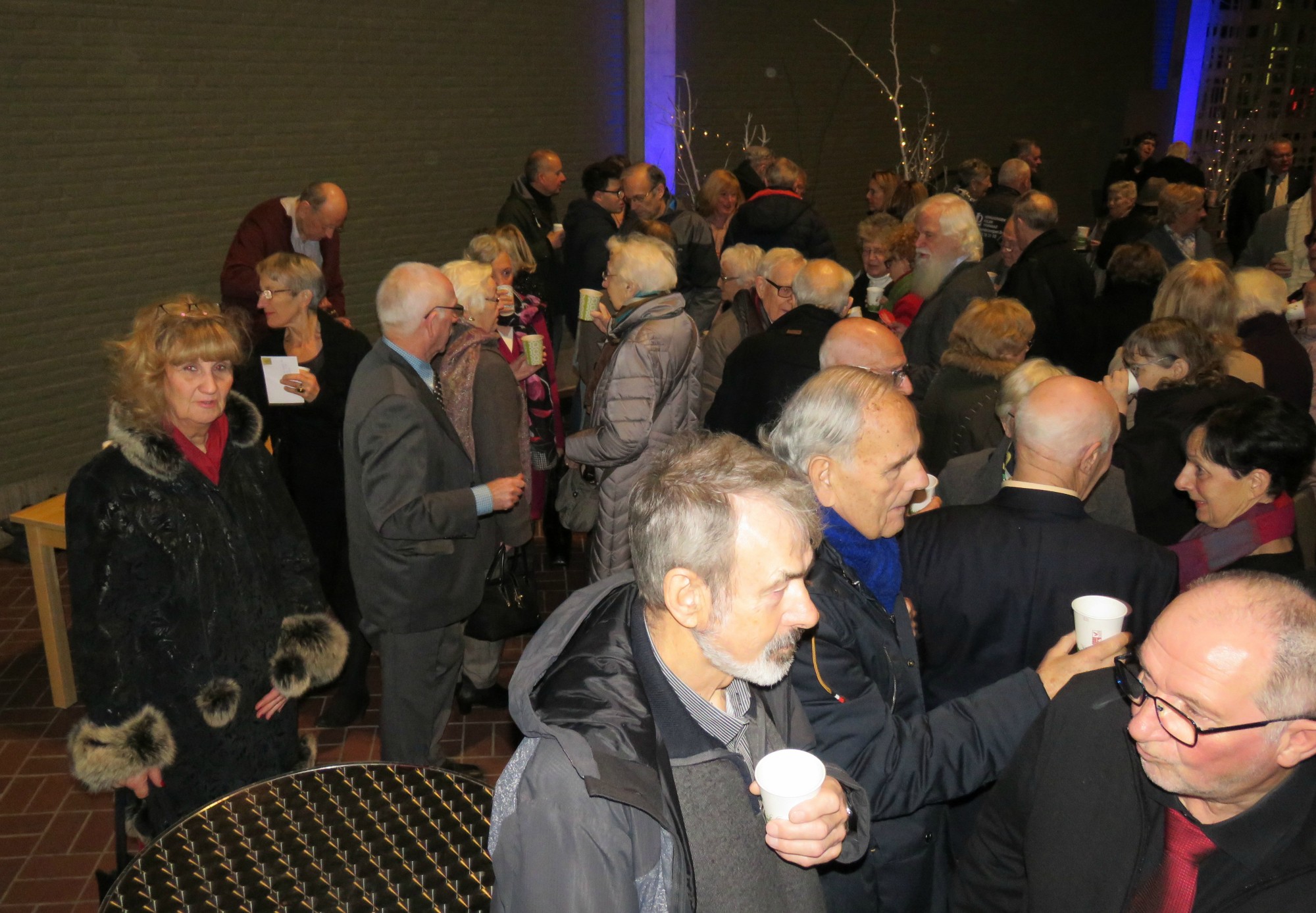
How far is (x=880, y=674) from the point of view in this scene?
2268 mm

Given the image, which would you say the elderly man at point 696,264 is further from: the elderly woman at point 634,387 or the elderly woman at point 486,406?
the elderly woman at point 486,406

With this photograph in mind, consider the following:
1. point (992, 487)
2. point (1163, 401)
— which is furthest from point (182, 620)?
point (1163, 401)

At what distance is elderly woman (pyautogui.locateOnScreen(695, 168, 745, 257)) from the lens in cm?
827

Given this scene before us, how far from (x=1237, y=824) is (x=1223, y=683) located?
9.4 inches

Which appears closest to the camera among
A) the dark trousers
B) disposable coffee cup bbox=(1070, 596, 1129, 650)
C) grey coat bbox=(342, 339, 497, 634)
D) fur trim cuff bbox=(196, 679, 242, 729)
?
disposable coffee cup bbox=(1070, 596, 1129, 650)

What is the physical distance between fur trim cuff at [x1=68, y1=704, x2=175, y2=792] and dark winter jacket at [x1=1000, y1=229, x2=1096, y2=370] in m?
5.00

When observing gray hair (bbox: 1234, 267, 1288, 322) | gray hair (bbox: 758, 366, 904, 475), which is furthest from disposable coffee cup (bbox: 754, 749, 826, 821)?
gray hair (bbox: 1234, 267, 1288, 322)

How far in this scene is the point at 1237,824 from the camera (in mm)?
1683

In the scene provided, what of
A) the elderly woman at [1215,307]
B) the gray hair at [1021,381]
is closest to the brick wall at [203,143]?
the gray hair at [1021,381]

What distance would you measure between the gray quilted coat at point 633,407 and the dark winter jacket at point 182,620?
145 centimetres

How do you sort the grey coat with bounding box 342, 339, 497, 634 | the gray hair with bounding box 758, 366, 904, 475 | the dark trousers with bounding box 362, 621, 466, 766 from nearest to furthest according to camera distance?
the gray hair with bounding box 758, 366, 904, 475
the grey coat with bounding box 342, 339, 497, 634
the dark trousers with bounding box 362, 621, 466, 766

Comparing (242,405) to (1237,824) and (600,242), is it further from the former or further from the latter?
(600,242)

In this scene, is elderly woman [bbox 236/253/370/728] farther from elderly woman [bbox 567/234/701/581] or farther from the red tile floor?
elderly woman [bbox 567/234/701/581]

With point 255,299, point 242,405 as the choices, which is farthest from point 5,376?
point 242,405
